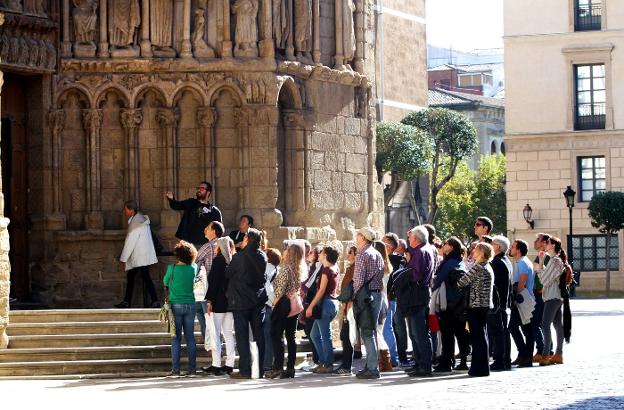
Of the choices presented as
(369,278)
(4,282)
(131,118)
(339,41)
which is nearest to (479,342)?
(369,278)

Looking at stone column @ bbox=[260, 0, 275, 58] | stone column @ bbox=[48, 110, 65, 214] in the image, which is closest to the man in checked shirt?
stone column @ bbox=[260, 0, 275, 58]

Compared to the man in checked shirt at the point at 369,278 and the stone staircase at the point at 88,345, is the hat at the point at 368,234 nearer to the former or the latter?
the man in checked shirt at the point at 369,278

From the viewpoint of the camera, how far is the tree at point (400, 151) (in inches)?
2699

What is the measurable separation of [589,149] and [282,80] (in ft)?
103

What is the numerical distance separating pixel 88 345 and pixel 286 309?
3.04 meters

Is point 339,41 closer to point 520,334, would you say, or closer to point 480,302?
point 520,334

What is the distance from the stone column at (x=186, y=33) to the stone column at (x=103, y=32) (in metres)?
1.18

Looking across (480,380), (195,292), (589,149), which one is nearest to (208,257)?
(195,292)

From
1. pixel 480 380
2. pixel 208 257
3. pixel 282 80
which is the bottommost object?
pixel 480 380

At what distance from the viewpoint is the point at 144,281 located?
86.1 feet

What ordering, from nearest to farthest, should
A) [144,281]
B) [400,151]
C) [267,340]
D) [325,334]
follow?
[325,334]
[267,340]
[144,281]
[400,151]

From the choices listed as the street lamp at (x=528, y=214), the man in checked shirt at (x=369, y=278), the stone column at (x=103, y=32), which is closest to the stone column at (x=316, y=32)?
the stone column at (x=103, y=32)

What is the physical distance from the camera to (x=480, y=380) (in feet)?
67.6

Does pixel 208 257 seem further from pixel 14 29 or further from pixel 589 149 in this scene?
pixel 589 149
